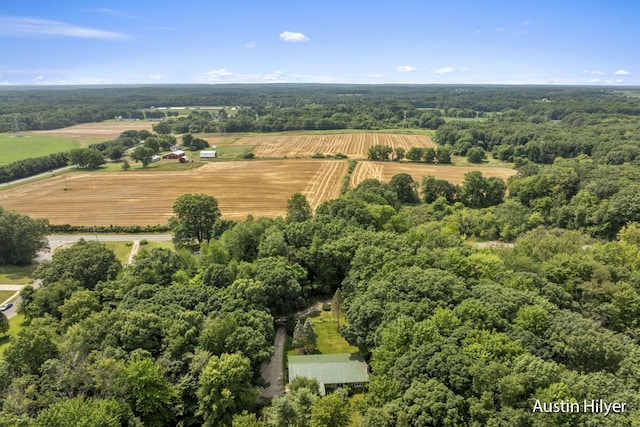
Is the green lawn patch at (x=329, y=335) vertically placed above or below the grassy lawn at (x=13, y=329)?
below

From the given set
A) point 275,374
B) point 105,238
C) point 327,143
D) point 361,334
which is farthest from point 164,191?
point 327,143

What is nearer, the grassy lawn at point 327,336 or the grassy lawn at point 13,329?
the grassy lawn at point 327,336

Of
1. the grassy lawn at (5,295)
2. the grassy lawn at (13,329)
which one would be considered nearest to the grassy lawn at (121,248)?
the grassy lawn at (5,295)

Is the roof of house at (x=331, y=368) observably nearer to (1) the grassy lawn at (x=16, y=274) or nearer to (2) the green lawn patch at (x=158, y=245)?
(2) the green lawn patch at (x=158, y=245)

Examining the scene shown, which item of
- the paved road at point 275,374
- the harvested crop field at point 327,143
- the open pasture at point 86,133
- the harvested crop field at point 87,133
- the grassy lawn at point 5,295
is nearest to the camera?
the paved road at point 275,374

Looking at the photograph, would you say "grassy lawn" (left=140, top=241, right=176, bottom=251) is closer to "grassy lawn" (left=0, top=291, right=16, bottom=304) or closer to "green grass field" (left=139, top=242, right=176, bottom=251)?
"green grass field" (left=139, top=242, right=176, bottom=251)
